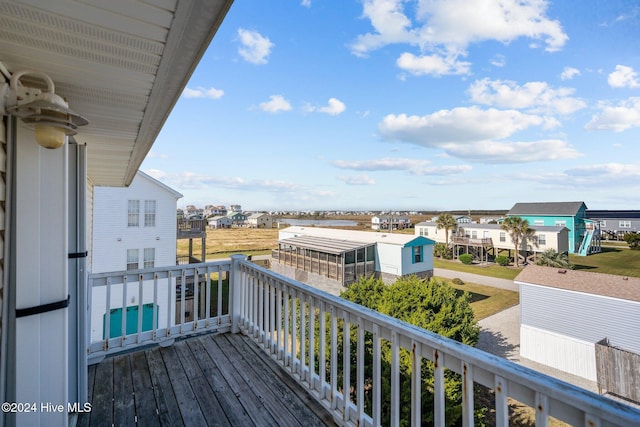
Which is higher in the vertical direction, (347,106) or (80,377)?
(347,106)

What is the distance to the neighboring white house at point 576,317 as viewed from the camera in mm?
7934

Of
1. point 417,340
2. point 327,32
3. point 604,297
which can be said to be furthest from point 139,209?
point 604,297

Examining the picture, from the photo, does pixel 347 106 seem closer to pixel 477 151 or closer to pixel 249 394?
pixel 249 394

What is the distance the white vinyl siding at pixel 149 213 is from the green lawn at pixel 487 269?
1917cm

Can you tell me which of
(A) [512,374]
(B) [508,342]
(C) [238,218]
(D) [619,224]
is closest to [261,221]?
(C) [238,218]

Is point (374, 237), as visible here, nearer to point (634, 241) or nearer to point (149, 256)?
point (149, 256)

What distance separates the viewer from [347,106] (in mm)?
15742

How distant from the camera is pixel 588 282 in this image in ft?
28.9

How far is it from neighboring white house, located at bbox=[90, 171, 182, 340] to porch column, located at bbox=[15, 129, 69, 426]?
9.26 m

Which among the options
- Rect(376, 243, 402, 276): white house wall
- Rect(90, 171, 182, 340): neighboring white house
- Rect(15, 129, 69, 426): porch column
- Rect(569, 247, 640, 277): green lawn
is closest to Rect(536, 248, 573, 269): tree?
Rect(569, 247, 640, 277): green lawn

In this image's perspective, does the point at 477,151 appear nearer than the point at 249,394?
No

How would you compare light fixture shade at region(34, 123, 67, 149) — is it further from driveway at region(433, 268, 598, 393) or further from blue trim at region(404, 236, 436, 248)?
blue trim at region(404, 236, 436, 248)

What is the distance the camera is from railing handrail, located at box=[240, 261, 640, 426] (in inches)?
32.2

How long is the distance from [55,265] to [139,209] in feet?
35.8
